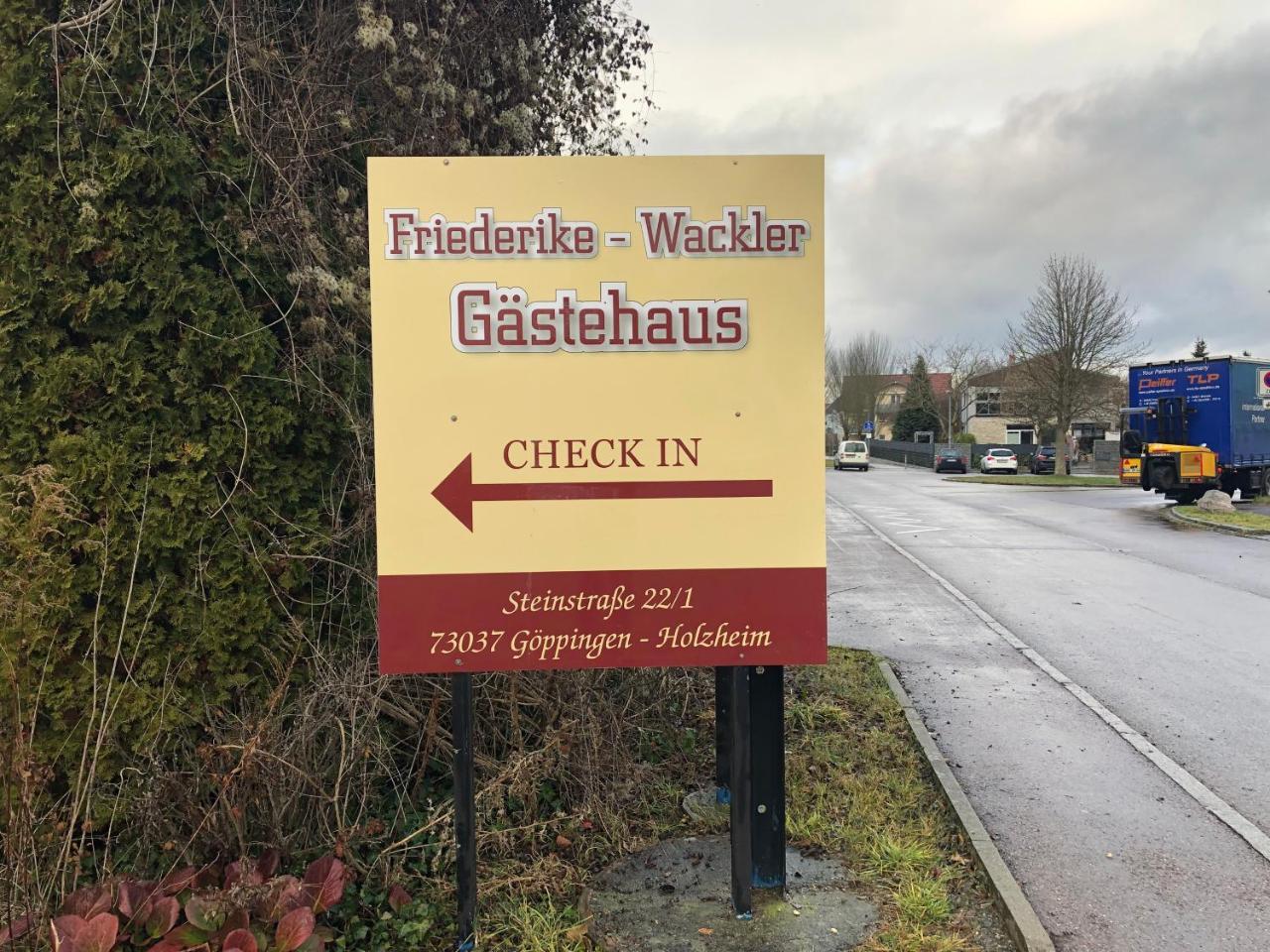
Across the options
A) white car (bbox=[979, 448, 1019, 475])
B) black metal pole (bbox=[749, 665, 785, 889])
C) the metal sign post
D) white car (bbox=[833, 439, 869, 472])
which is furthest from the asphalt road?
white car (bbox=[833, 439, 869, 472])

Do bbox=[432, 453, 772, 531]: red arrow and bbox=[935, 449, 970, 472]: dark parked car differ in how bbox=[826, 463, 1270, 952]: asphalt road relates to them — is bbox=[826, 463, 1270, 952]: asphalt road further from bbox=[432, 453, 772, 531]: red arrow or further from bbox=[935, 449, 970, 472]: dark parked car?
bbox=[935, 449, 970, 472]: dark parked car

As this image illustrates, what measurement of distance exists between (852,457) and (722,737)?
48616mm

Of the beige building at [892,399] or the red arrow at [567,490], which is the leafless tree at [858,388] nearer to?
the beige building at [892,399]

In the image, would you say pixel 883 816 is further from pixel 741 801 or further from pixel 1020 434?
pixel 1020 434

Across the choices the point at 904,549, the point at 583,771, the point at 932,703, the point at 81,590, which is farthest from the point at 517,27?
the point at 904,549

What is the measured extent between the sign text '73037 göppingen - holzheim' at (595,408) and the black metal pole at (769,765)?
1.32ft

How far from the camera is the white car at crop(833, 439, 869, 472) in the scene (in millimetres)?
51344

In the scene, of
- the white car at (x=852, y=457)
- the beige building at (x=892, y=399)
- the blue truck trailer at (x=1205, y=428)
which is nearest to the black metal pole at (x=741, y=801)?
the blue truck trailer at (x=1205, y=428)

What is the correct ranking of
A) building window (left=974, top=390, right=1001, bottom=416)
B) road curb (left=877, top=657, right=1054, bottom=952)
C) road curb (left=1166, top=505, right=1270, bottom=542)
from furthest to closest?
1. building window (left=974, top=390, right=1001, bottom=416)
2. road curb (left=1166, top=505, right=1270, bottom=542)
3. road curb (left=877, top=657, right=1054, bottom=952)

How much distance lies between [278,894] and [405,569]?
1202 mm

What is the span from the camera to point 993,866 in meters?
3.81

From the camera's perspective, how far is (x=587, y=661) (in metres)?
3.25

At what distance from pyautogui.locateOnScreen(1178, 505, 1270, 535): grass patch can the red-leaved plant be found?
1881cm

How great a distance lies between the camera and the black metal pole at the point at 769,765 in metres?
3.58
